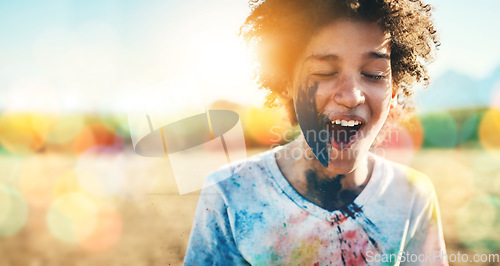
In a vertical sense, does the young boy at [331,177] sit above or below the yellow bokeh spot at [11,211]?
above

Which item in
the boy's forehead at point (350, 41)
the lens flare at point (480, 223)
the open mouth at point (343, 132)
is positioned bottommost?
the lens flare at point (480, 223)

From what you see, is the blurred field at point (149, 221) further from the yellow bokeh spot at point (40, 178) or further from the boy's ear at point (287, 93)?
the boy's ear at point (287, 93)

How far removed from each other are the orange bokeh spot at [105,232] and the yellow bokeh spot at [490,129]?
18.2 m

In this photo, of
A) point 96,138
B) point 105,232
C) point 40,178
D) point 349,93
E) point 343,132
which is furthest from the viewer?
point 96,138

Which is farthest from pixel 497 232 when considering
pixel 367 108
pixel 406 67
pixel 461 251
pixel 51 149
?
pixel 51 149

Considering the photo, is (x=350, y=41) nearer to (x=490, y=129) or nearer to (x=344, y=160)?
(x=344, y=160)

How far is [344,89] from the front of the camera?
1938mm

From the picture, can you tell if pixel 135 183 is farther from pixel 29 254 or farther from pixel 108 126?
pixel 108 126

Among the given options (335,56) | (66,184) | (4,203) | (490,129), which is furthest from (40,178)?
(490,129)

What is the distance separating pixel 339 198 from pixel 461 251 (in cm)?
476

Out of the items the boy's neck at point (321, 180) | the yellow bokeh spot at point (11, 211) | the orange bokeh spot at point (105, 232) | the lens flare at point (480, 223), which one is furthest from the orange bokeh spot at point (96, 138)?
the boy's neck at point (321, 180)

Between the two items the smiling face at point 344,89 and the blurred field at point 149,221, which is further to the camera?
the blurred field at point 149,221

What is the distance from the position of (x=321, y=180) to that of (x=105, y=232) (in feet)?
19.1

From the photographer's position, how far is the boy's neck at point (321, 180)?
2205mm
